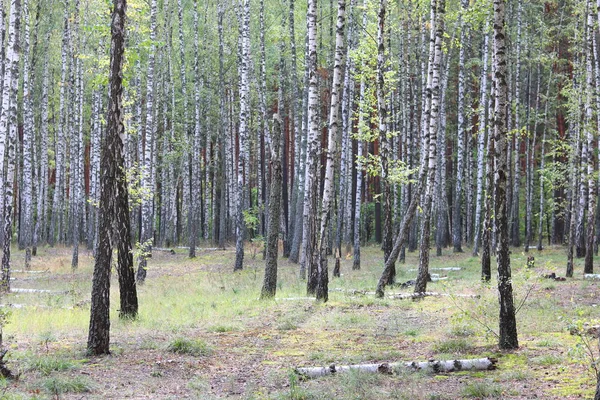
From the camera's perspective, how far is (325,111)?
45.5 meters

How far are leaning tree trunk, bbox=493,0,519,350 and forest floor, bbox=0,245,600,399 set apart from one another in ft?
1.28

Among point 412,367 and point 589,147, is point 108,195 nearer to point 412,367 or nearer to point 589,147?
point 412,367

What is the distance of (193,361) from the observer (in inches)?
364

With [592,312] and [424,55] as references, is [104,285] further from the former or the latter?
[424,55]

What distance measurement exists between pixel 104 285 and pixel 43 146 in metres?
26.4

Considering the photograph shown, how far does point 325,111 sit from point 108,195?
121 ft

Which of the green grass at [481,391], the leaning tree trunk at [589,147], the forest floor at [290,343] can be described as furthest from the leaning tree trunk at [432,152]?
the green grass at [481,391]

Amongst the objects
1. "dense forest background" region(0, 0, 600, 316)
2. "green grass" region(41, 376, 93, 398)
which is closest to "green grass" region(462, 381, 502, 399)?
"green grass" region(41, 376, 93, 398)

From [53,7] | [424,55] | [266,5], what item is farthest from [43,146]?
[424,55]

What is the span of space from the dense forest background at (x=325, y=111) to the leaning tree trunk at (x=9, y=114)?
0.06 m

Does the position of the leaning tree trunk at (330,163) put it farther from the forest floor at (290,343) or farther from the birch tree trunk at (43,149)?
the birch tree trunk at (43,149)

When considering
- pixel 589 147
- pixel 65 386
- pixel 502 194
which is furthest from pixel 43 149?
pixel 502 194

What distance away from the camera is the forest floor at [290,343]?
743cm

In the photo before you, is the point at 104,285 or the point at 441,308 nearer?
the point at 104,285
